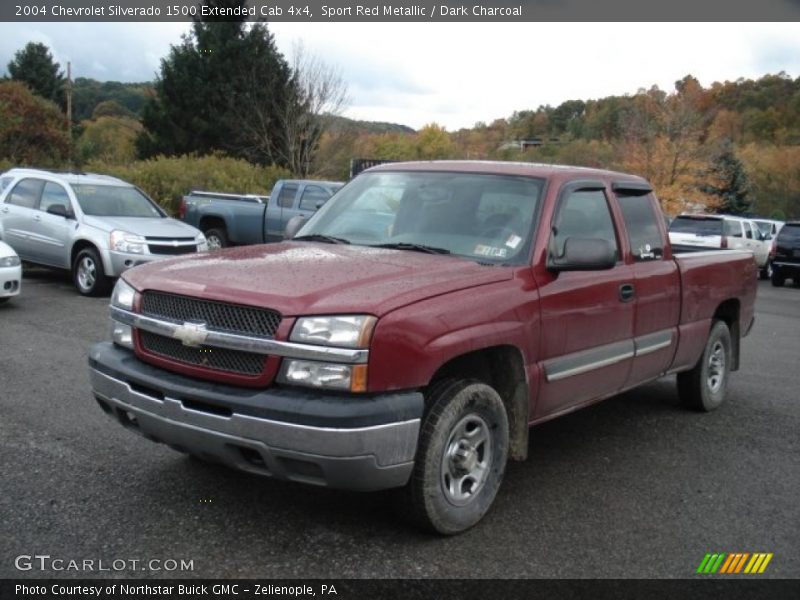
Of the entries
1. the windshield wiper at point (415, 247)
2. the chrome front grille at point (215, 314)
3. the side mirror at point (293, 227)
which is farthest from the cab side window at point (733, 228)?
the chrome front grille at point (215, 314)

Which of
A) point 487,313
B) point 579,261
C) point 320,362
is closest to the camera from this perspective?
point 320,362

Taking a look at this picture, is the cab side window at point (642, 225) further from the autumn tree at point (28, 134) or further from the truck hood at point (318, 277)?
the autumn tree at point (28, 134)

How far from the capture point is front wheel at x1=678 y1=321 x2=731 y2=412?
6.55 m

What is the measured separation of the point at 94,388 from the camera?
4156 mm

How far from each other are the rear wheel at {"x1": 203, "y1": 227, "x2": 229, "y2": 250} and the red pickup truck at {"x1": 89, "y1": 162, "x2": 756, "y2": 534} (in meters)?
12.5

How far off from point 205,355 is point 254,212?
1376cm

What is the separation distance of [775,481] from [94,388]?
13.4 feet

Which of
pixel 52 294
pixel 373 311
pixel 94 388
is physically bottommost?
pixel 52 294

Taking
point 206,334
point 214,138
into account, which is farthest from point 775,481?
point 214,138

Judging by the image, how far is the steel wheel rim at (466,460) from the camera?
12.6 ft

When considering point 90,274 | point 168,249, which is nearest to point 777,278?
point 168,249

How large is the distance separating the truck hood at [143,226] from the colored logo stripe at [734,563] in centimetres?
956
